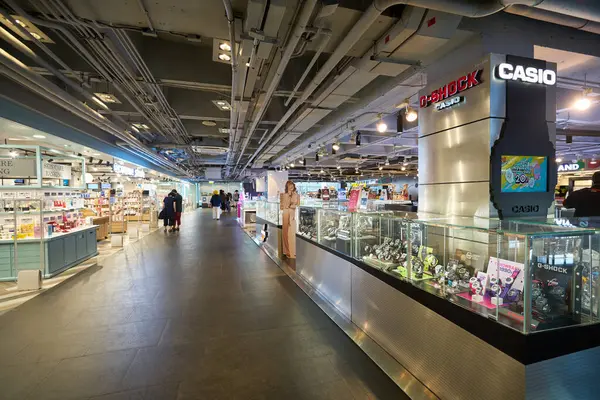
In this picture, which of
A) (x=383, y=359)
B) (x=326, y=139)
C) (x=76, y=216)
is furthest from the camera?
(x=326, y=139)

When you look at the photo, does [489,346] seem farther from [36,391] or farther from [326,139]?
[326,139]

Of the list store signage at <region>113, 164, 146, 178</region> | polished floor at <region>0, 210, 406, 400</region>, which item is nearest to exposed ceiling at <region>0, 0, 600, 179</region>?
polished floor at <region>0, 210, 406, 400</region>

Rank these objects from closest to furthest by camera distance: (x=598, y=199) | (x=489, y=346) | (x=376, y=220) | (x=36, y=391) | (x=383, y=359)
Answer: (x=489, y=346), (x=36, y=391), (x=383, y=359), (x=376, y=220), (x=598, y=199)

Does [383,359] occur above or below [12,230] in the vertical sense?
below

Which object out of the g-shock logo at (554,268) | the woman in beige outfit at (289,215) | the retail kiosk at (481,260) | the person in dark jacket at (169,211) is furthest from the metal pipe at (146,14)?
the person in dark jacket at (169,211)

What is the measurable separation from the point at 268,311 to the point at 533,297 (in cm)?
291

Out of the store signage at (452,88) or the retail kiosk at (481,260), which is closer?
the retail kiosk at (481,260)

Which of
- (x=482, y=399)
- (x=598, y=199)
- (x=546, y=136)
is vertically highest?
(x=546, y=136)

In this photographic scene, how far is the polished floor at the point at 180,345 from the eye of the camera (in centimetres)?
228

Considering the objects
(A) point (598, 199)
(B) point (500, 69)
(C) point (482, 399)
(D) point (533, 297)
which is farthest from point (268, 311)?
(A) point (598, 199)

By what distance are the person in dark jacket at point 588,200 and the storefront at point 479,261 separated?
116 centimetres

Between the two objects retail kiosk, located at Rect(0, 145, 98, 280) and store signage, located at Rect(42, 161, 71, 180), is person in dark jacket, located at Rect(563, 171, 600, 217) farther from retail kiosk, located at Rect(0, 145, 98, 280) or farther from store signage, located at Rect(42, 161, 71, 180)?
store signage, located at Rect(42, 161, 71, 180)

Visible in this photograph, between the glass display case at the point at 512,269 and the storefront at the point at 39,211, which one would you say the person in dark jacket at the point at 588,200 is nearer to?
the glass display case at the point at 512,269

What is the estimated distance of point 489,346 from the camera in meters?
1.73
